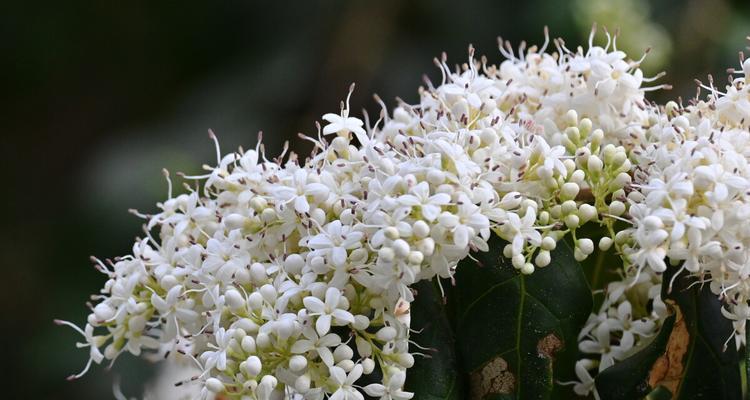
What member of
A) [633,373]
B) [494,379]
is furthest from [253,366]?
[633,373]

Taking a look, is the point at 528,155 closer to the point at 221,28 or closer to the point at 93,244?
the point at 93,244

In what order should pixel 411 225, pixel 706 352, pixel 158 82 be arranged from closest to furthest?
pixel 411 225
pixel 706 352
pixel 158 82

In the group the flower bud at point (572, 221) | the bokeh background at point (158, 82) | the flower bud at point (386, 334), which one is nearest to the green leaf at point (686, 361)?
the flower bud at point (572, 221)

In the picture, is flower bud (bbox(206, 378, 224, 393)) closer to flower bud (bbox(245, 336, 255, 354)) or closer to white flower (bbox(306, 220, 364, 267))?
flower bud (bbox(245, 336, 255, 354))

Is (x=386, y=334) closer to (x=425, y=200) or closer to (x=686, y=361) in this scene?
(x=425, y=200)

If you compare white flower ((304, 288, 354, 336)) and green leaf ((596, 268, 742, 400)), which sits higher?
green leaf ((596, 268, 742, 400))

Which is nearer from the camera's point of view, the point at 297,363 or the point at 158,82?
the point at 297,363

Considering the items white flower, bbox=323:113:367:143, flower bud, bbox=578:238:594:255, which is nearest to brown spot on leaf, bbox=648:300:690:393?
flower bud, bbox=578:238:594:255
